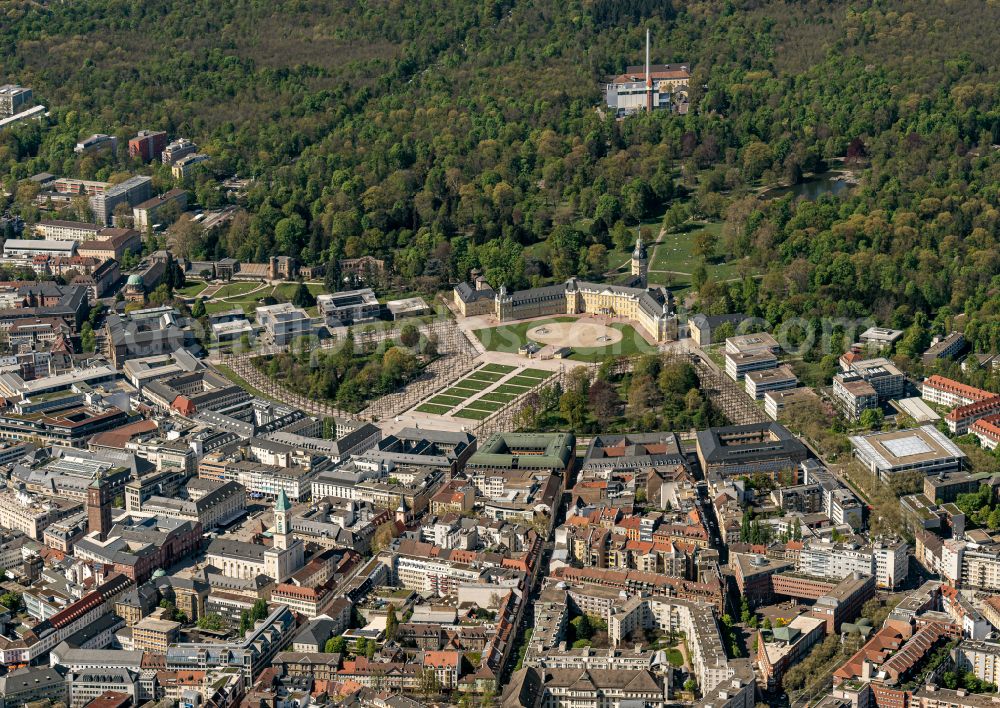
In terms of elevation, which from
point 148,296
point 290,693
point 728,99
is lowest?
point 290,693

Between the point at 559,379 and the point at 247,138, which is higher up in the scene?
the point at 247,138

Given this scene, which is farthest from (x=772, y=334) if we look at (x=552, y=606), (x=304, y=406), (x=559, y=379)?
(x=552, y=606)

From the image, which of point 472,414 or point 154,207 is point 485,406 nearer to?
point 472,414

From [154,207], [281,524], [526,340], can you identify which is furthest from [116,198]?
[281,524]

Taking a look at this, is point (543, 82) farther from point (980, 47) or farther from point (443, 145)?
point (980, 47)

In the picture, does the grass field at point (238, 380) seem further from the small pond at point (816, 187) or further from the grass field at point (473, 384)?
the small pond at point (816, 187)

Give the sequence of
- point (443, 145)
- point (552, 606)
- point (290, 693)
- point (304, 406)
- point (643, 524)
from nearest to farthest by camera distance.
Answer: point (290, 693) → point (552, 606) → point (643, 524) → point (304, 406) → point (443, 145)
